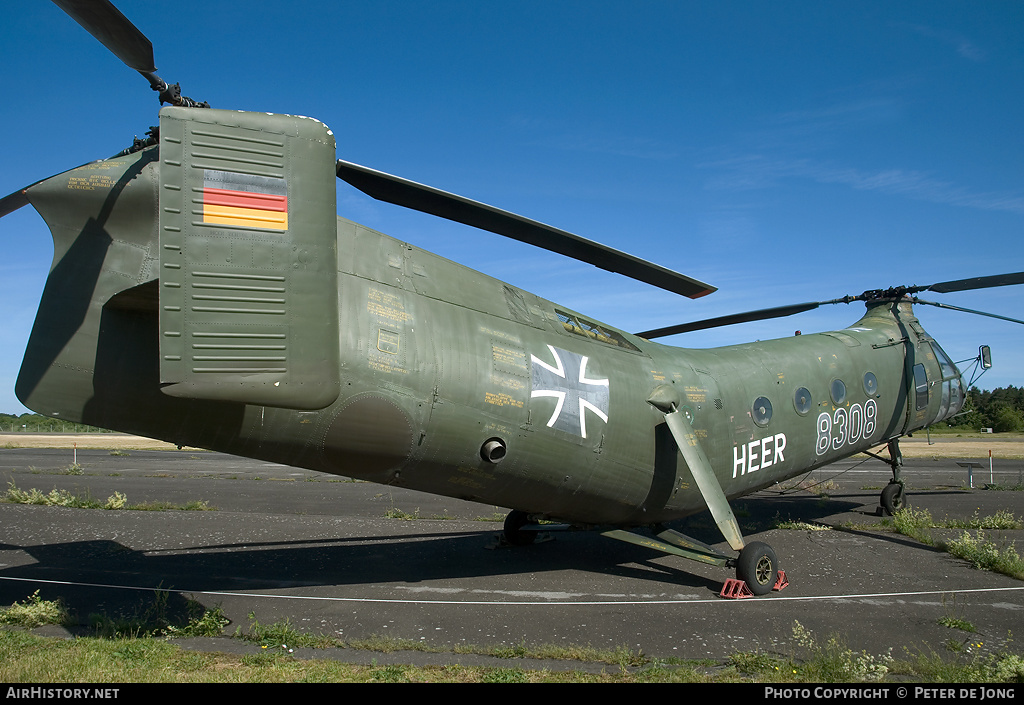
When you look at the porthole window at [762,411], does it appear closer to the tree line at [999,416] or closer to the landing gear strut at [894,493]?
the landing gear strut at [894,493]

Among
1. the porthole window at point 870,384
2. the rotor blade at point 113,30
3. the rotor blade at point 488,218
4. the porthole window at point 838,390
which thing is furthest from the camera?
the porthole window at point 870,384

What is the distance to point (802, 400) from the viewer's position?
11.9m

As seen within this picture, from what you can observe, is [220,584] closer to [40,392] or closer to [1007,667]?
[40,392]

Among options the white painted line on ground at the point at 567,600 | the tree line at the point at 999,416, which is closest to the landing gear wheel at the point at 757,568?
the white painted line on ground at the point at 567,600

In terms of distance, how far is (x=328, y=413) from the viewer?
667 cm

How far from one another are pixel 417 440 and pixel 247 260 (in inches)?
108

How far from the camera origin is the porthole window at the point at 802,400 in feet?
38.6

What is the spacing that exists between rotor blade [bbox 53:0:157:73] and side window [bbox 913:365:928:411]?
15918 mm

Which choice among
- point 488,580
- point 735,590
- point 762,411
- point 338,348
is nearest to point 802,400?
point 762,411

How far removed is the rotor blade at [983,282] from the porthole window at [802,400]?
4.16 metres

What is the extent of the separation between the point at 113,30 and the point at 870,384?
46.2 ft

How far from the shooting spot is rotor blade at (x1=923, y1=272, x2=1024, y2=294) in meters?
11.9

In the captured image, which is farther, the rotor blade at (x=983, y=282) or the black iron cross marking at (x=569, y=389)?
the rotor blade at (x=983, y=282)
